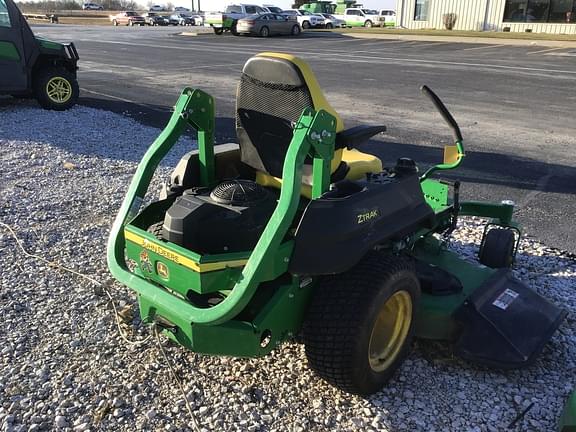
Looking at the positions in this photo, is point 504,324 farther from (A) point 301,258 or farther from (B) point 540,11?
(B) point 540,11

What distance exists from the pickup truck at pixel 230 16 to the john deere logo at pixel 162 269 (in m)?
29.5

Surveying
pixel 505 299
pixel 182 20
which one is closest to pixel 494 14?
pixel 182 20

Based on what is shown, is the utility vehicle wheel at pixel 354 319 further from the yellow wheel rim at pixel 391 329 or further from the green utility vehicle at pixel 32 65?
the green utility vehicle at pixel 32 65

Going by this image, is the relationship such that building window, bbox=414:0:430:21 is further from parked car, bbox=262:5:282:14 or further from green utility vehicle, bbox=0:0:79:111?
green utility vehicle, bbox=0:0:79:111

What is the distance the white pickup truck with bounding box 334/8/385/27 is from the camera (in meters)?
39.0

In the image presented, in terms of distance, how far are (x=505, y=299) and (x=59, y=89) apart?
8.13 metres

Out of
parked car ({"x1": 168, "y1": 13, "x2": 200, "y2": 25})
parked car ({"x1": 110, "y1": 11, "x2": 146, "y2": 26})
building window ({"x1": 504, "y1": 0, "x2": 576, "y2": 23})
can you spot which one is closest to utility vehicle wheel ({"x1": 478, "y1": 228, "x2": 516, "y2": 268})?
building window ({"x1": 504, "y1": 0, "x2": 576, "y2": 23})

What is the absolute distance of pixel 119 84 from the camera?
12562mm

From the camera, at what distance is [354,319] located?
2473 millimetres

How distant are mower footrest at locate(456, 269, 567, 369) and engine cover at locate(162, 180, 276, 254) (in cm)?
118

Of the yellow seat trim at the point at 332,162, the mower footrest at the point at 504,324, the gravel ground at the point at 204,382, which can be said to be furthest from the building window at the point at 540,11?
the mower footrest at the point at 504,324

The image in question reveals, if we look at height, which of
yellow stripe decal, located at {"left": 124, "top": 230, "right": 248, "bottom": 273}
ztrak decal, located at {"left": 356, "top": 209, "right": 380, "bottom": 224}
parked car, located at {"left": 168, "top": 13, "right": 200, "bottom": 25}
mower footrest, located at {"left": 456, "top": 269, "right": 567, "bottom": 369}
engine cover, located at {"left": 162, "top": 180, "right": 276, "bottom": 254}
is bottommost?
parked car, located at {"left": 168, "top": 13, "right": 200, "bottom": 25}

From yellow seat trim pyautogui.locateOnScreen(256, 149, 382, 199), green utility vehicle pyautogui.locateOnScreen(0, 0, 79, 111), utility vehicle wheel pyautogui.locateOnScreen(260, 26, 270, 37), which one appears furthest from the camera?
utility vehicle wheel pyautogui.locateOnScreen(260, 26, 270, 37)

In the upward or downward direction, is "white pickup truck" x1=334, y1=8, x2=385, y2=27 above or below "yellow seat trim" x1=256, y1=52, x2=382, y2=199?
below
